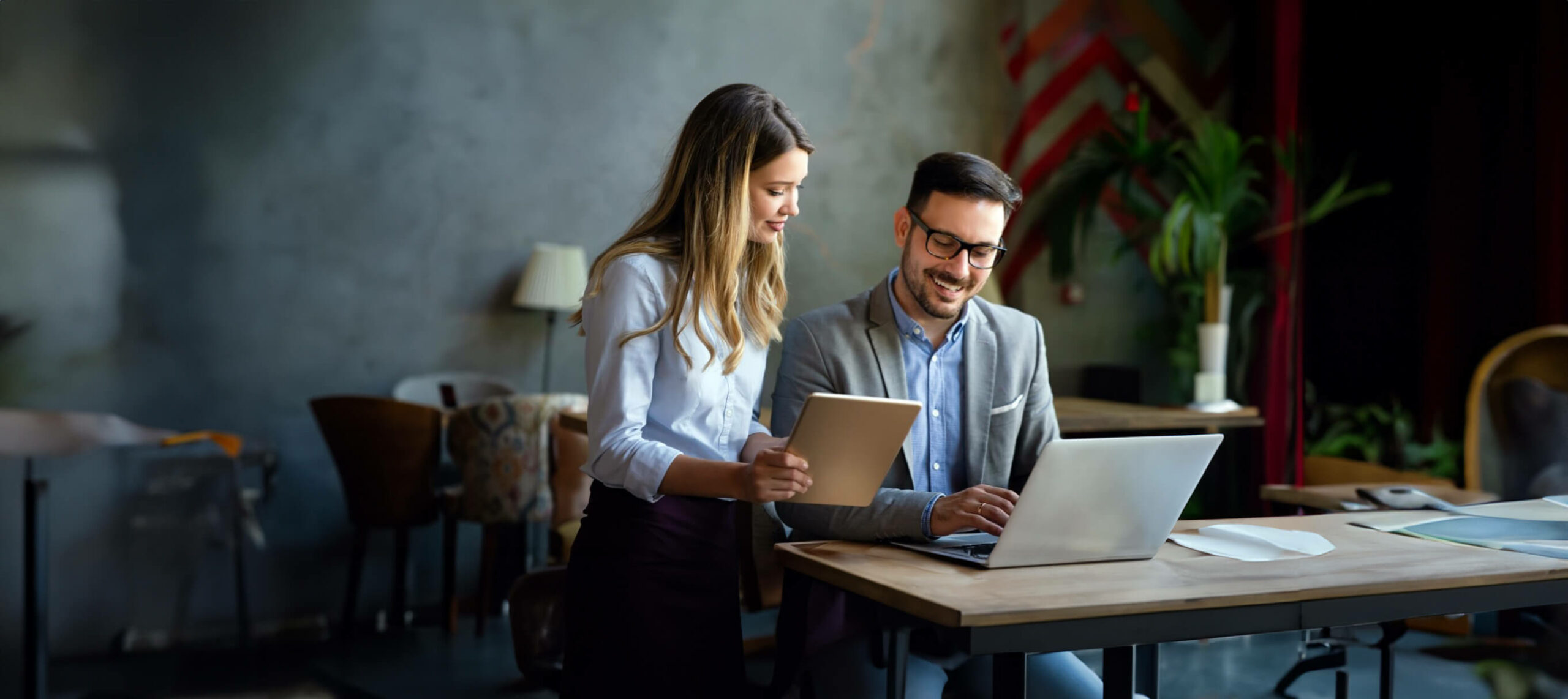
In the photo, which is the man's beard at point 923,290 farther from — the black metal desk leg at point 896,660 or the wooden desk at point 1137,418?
the wooden desk at point 1137,418

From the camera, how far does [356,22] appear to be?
471 centimetres

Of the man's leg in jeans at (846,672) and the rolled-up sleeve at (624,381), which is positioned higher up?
the rolled-up sleeve at (624,381)

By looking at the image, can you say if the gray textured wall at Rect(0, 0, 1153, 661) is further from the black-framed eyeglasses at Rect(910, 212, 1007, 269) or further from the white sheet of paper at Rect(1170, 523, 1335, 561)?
the white sheet of paper at Rect(1170, 523, 1335, 561)

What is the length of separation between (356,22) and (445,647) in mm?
2531

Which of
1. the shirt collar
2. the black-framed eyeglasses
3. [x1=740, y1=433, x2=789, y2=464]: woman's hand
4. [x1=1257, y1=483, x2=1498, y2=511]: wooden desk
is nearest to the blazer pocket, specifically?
the shirt collar

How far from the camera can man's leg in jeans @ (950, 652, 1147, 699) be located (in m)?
1.86

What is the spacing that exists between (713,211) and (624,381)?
0.29 metres

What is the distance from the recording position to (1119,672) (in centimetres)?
155

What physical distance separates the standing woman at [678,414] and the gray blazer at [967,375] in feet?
0.86

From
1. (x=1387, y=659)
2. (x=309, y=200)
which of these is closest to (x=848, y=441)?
(x=1387, y=659)

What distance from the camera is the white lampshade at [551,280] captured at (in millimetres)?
4824

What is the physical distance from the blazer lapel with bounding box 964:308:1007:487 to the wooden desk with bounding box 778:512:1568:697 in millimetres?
393

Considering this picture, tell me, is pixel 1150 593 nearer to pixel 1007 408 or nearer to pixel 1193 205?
pixel 1007 408

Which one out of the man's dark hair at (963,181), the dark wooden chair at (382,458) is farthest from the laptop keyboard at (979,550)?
the dark wooden chair at (382,458)
